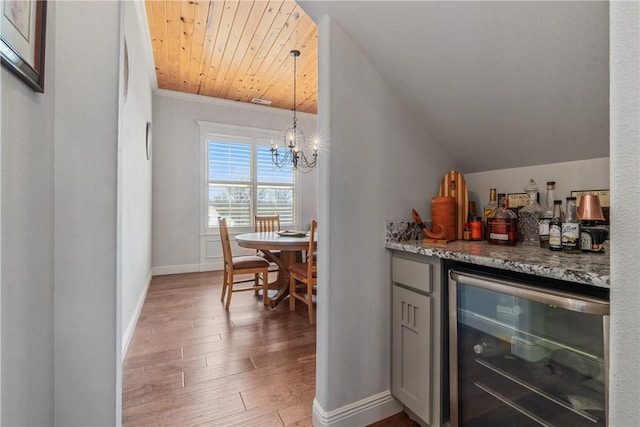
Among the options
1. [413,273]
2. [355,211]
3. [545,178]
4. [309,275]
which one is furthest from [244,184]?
[545,178]

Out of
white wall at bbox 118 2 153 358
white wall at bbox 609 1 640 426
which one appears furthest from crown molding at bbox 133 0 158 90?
white wall at bbox 609 1 640 426

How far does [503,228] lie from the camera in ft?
4.67

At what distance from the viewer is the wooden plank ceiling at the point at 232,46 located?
257cm

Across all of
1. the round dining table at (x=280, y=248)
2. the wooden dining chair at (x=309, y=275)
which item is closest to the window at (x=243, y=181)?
the round dining table at (x=280, y=248)

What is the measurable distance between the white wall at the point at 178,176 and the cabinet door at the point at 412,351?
397cm

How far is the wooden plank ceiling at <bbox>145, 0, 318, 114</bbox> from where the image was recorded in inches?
101

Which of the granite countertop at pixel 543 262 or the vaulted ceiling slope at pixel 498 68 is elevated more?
the vaulted ceiling slope at pixel 498 68

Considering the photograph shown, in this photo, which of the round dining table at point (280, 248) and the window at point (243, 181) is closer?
the round dining table at point (280, 248)

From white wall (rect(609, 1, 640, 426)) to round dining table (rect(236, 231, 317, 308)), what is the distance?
2334 millimetres

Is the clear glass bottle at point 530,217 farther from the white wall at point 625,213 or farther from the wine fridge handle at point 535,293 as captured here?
the white wall at point 625,213

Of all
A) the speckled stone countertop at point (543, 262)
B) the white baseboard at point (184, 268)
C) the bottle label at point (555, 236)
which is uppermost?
the bottle label at point (555, 236)

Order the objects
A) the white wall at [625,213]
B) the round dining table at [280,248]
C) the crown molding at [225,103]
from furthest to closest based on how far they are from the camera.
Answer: the crown molding at [225,103], the round dining table at [280,248], the white wall at [625,213]

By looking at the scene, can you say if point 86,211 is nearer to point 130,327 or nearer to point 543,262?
point 543,262

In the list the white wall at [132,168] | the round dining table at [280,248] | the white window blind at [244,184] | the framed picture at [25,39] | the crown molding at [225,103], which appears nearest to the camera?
the framed picture at [25,39]
